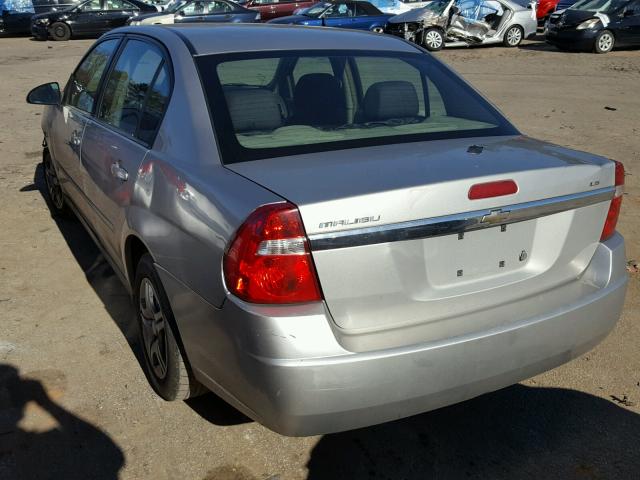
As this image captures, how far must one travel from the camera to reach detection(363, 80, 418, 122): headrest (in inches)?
131

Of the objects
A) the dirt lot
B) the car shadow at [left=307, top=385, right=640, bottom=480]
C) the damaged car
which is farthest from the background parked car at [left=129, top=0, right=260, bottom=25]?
the car shadow at [left=307, top=385, right=640, bottom=480]

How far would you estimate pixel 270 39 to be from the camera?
3463 millimetres

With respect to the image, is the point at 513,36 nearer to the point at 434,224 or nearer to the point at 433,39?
the point at 433,39

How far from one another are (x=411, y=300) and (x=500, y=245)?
41 cm

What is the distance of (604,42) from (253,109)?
17.1m

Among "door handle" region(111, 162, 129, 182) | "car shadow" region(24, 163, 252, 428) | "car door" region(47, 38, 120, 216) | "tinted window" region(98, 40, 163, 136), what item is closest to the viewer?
"car shadow" region(24, 163, 252, 428)

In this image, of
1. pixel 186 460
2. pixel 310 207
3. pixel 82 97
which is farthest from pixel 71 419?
pixel 82 97

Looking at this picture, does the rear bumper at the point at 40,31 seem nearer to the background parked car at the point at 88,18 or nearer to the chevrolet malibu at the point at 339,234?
the background parked car at the point at 88,18

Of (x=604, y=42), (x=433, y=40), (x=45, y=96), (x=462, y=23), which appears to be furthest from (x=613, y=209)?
(x=462, y=23)

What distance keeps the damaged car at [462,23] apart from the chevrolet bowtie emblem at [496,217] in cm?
1687

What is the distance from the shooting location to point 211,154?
2.79 m

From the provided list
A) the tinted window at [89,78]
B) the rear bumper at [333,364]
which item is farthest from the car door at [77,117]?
the rear bumper at [333,364]

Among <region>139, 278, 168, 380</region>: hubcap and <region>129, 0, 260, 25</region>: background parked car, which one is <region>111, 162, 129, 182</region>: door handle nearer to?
<region>139, 278, 168, 380</region>: hubcap

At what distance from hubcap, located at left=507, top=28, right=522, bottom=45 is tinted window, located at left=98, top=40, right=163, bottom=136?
17.3 m
